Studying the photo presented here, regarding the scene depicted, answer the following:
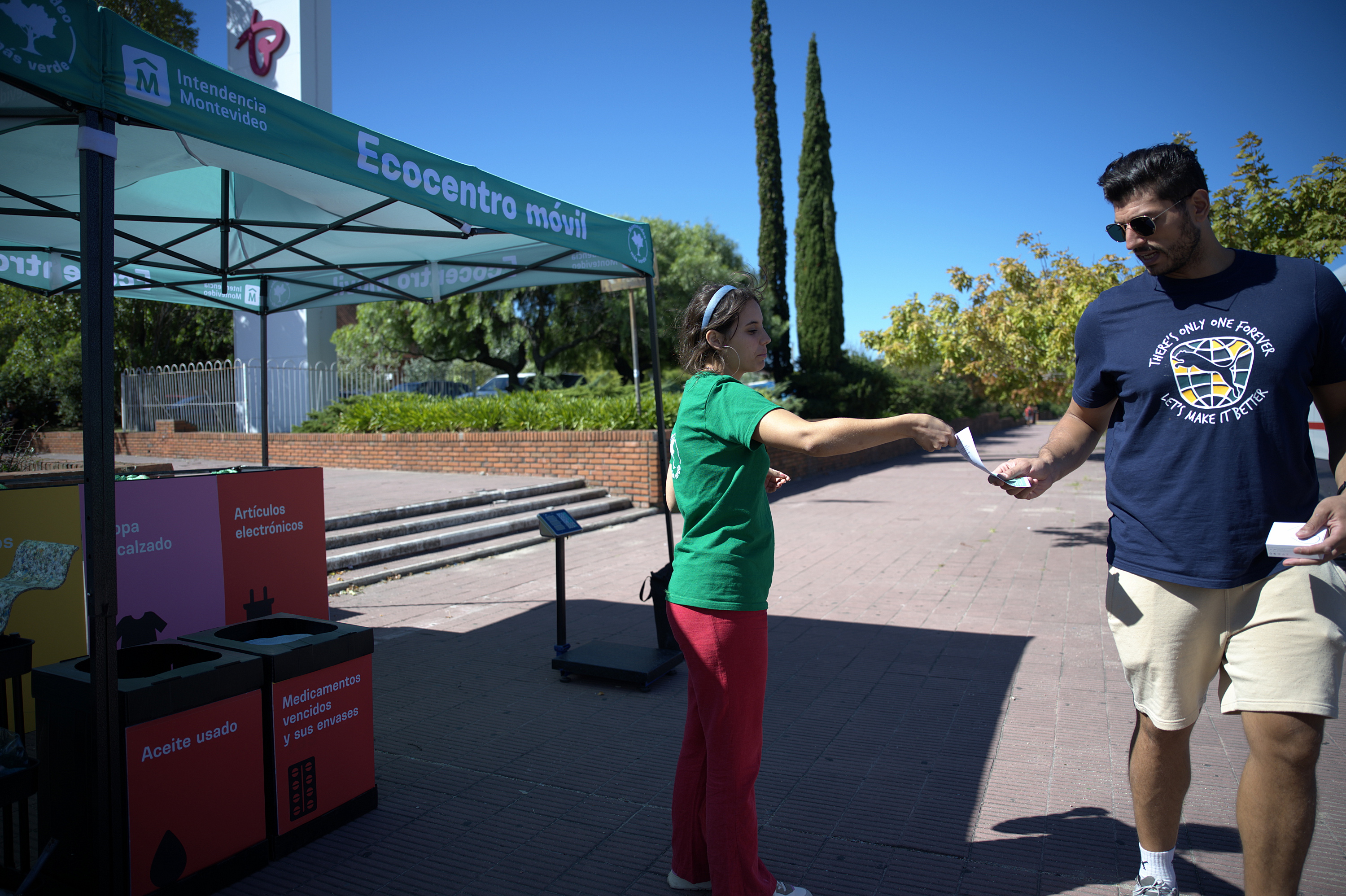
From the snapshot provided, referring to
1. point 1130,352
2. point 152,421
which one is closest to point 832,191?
point 152,421

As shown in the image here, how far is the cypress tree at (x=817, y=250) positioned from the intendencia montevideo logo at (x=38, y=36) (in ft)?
69.8

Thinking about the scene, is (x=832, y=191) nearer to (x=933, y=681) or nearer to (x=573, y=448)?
(x=573, y=448)

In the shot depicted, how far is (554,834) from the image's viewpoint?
295 cm

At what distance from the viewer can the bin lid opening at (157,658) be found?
2.72 metres

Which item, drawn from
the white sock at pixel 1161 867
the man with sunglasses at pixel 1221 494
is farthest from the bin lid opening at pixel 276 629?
the white sock at pixel 1161 867

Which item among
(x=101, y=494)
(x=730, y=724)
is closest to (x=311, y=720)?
(x=101, y=494)

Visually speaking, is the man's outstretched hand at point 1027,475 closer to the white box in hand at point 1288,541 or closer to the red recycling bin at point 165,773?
the white box in hand at point 1288,541

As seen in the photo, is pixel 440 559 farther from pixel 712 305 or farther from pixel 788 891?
pixel 712 305

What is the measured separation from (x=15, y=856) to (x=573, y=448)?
10103 millimetres

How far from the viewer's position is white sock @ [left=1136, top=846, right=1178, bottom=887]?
2.32 meters

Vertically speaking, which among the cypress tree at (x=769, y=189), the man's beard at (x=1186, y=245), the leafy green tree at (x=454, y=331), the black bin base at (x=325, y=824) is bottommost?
the black bin base at (x=325, y=824)

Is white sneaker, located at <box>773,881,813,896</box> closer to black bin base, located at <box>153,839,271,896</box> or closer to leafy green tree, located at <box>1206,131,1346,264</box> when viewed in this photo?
black bin base, located at <box>153,839,271,896</box>

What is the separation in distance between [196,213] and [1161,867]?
6.11 metres

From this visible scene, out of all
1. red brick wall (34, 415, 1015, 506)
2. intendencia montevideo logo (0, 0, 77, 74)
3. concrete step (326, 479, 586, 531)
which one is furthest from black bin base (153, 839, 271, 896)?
red brick wall (34, 415, 1015, 506)
